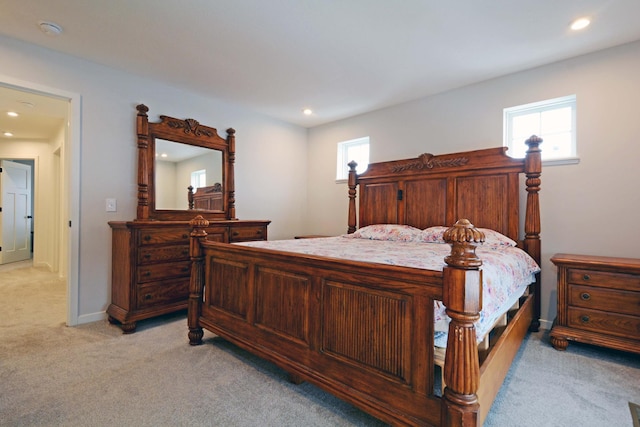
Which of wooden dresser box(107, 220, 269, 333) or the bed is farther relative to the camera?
the bed

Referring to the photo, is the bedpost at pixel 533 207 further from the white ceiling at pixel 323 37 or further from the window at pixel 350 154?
the window at pixel 350 154

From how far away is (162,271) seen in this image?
2.87m

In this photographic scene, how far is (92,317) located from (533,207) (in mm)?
4235

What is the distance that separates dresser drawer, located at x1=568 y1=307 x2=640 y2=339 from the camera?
2095mm

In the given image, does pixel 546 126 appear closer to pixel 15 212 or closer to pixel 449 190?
pixel 449 190

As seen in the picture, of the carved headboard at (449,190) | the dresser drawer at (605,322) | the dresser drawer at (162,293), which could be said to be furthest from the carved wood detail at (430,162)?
the dresser drawer at (162,293)

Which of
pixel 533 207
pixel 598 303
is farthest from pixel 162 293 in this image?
pixel 598 303

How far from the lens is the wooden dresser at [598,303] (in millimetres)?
2098

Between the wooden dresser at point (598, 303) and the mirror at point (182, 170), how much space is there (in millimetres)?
3484

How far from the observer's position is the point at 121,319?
2.62m

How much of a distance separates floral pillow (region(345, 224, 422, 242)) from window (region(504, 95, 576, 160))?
1.32m

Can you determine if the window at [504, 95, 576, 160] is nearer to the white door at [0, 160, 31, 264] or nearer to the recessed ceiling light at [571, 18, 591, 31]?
the recessed ceiling light at [571, 18, 591, 31]

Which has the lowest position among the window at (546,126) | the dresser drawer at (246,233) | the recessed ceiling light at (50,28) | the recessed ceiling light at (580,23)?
the dresser drawer at (246,233)

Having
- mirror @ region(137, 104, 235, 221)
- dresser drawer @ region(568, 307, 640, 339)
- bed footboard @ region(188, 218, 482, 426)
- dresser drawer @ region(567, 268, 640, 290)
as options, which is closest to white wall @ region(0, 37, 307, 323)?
mirror @ region(137, 104, 235, 221)
